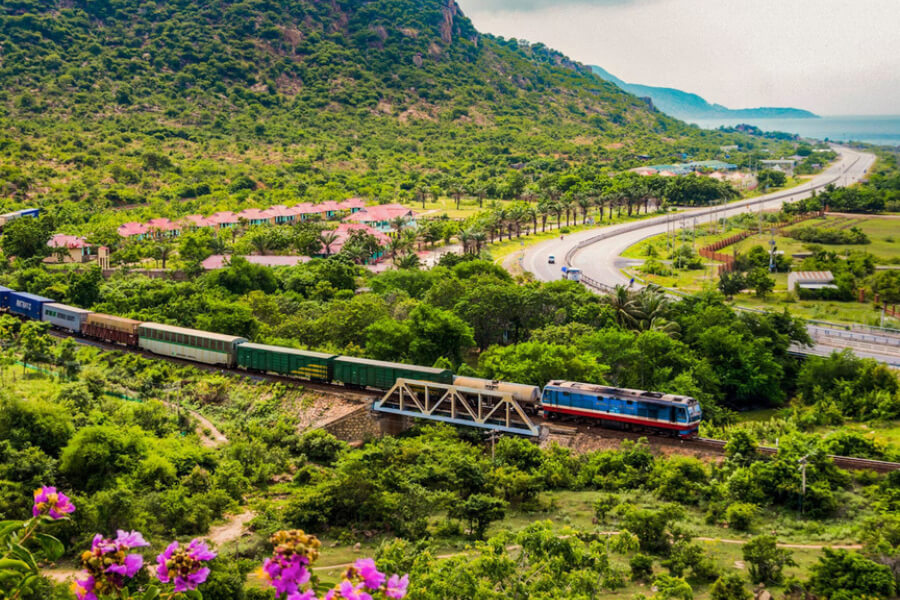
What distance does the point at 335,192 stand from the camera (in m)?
120

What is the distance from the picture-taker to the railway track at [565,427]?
3278cm

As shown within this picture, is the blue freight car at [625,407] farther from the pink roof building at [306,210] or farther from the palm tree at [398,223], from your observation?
the pink roof building at [306,210]

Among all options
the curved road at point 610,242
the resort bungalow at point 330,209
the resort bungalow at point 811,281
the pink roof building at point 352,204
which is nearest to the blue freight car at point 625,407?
the curved road at point 610,242

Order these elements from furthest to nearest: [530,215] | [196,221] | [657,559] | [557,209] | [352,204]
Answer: [352,204] → [557,209] → [530,215] → [196,221] → [657,559]

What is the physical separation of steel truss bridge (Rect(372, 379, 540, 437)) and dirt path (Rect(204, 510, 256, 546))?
9.86 m

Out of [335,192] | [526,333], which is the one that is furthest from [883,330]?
[335,192]

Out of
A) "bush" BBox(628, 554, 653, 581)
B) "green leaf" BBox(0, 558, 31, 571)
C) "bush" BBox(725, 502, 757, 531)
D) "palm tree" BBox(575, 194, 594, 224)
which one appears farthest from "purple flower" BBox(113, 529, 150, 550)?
"palm tree" BBox(575, 194, 594, 224)

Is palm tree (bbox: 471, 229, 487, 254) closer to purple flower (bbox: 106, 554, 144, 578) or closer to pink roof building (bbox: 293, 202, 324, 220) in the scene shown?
pink roof building (bbox: 293, 202, 324, 220)

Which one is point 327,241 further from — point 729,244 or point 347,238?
point 729,244

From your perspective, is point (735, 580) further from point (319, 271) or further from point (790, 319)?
point (319, 271)

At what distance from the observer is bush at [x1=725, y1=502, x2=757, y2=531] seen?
29.1 meters

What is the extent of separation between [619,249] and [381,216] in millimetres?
31629

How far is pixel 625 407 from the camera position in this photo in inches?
1462

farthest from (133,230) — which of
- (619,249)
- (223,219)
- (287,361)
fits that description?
(619,249)
